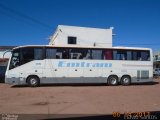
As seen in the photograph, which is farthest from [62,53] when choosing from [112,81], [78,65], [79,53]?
[112,81]

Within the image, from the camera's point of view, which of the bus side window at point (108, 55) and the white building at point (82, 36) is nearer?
the bus side window at point (108, 55)

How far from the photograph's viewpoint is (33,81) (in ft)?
73.4

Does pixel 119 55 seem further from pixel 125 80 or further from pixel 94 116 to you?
pixel 94 116

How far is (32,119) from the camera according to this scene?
909 cm

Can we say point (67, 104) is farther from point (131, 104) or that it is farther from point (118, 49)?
point (118, 49)

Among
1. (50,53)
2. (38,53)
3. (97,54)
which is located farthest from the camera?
(97,54)

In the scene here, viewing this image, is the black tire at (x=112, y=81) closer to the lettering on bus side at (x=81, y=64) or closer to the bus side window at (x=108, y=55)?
the lettering on bus side at (x=81, y=64)

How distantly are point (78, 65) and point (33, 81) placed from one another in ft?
12.5

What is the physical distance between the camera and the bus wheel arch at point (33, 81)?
73.3ft

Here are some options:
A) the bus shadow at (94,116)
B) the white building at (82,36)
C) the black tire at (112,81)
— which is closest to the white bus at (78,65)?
the black tire at (112,81)

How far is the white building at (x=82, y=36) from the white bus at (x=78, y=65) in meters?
14.2

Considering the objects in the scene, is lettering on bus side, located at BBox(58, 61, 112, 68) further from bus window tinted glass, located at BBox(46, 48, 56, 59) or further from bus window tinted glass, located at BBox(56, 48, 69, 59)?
bus window tinted glass, located at BBox(46, 48, 56, 59)

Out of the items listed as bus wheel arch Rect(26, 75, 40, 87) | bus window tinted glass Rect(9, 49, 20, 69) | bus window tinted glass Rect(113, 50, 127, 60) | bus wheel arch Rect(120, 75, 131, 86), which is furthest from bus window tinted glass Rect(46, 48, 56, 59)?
bus wheel arch Rect(120, 75, 131, 86)

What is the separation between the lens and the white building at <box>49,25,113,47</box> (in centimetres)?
3912
